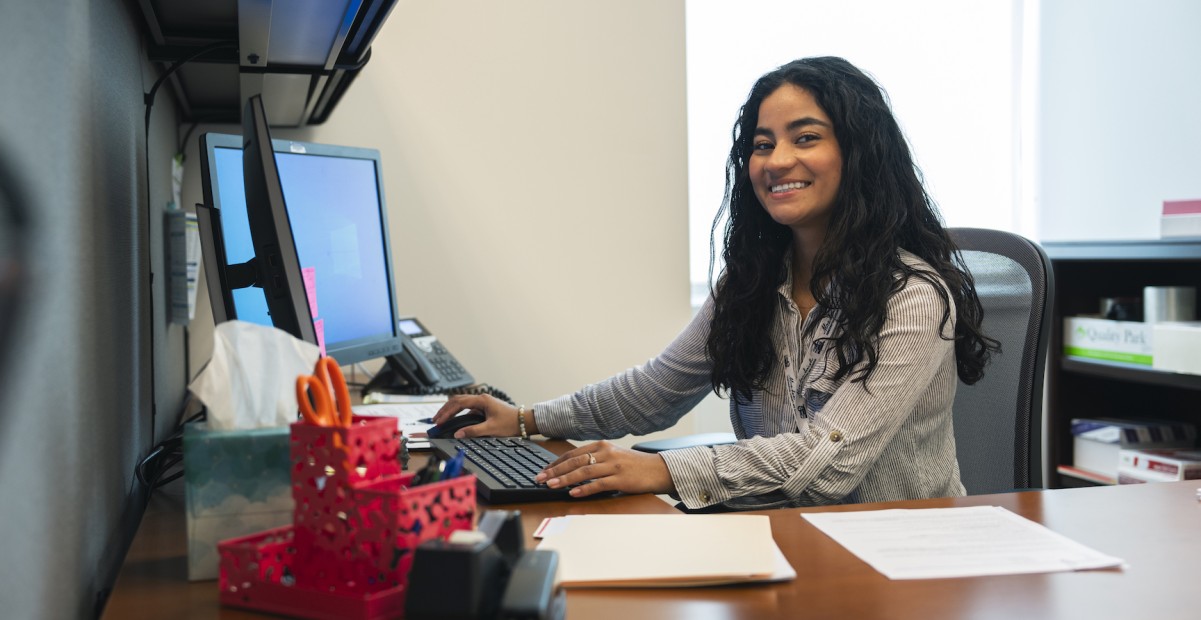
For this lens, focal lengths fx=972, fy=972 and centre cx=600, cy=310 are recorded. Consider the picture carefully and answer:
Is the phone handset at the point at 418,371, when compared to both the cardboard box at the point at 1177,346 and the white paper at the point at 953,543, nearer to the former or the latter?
the white paper at the point at 953,543

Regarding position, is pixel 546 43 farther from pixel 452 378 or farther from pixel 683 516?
pixel 683 516

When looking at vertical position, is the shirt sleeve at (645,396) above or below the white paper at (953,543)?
above

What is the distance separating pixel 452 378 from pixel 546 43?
36.0 inches

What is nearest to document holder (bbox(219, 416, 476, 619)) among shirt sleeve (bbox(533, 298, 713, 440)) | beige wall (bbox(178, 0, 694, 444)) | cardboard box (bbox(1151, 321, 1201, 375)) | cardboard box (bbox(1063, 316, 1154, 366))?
shirt sleeve (bbox(533, 298, 713, 440))

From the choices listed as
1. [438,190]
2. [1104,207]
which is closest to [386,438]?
[438,190]

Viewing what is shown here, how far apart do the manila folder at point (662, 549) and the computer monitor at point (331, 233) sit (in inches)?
24.6

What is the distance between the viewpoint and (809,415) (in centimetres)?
147

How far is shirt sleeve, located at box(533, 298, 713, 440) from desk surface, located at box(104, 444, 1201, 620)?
630mm

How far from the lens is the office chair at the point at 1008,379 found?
1505 mm

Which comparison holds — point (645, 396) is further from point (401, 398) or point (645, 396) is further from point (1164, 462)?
point (1164, 462)

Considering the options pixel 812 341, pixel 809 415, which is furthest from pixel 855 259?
pixel 809 415

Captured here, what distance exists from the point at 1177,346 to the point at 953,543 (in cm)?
208

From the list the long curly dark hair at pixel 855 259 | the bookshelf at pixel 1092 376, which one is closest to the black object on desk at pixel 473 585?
the long curly dark hair at pixel 855 259

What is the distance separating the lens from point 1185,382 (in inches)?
102
